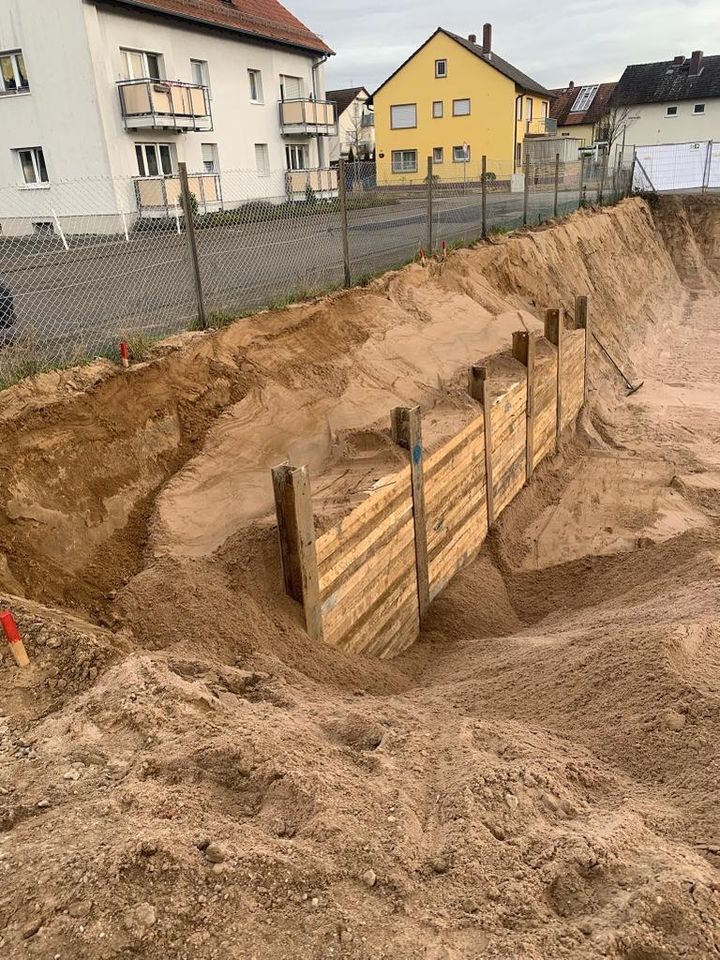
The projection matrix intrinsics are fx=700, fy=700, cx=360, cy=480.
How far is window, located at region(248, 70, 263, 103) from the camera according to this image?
27.6 meters

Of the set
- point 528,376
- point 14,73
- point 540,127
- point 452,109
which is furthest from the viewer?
point 540,127

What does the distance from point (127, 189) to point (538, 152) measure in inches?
1155

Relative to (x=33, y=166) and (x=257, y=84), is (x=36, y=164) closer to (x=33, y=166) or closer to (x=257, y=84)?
(x=33, y=166)

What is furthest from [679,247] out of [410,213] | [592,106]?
[592,106]

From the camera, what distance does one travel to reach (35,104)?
20.6m

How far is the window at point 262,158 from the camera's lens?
28172mm

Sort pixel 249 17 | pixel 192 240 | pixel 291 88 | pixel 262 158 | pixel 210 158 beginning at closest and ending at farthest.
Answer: pixel 192 240 < pixel 210 158 < pixel 249 17 < pixel 262 158 < pixel 291 88

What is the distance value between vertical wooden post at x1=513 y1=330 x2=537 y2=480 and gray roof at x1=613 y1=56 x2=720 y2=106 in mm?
46576

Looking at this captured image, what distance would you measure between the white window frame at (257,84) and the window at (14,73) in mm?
9231

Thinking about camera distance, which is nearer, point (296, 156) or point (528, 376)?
point (528, 376)

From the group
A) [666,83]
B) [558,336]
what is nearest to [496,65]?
[666,83]

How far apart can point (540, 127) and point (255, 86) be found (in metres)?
24.2

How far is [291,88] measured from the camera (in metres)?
30.0

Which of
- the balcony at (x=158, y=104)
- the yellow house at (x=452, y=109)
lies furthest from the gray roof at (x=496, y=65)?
the balcony at (x=158, y=104)
